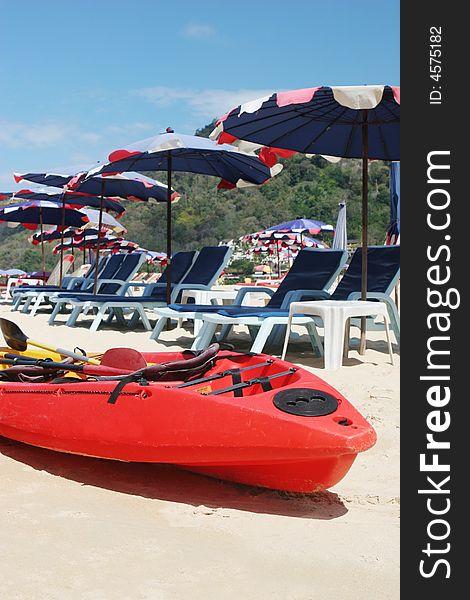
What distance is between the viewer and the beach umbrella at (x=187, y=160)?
7.52 metres

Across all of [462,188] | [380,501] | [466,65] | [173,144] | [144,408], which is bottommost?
[380,501]

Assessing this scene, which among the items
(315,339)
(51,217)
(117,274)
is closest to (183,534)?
(315,339)

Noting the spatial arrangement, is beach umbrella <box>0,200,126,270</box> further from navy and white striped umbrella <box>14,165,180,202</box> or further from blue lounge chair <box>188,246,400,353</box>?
blue lounge chair <box>188,246,400,353</box>

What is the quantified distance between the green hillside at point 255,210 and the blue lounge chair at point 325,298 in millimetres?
39108

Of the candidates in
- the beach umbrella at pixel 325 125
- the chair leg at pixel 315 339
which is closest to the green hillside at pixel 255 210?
the beach umbrella at pixel 325 125

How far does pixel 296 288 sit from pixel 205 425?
185 inches

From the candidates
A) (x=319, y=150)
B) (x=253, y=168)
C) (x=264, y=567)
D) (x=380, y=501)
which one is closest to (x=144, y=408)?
(x=264, y=567)

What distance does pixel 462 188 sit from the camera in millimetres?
2467

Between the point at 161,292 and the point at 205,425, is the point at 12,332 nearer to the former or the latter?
the point at 205,425

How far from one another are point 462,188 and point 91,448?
6.32ft

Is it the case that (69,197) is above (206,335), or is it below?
above

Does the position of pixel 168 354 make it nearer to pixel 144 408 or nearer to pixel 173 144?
pixel 144 408

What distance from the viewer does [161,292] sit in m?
9.41

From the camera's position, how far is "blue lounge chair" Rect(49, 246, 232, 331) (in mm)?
8547
